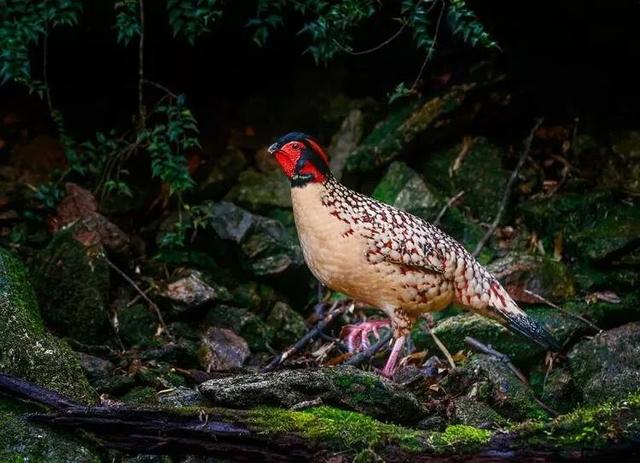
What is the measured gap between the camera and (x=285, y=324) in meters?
6.60

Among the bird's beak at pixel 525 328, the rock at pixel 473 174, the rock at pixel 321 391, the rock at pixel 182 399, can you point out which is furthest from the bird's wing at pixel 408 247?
the rock at pixel 473 174

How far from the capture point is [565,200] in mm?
7102

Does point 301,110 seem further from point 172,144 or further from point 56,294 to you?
point 56,294

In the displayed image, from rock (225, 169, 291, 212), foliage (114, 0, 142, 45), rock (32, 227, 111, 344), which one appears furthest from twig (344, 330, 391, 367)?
foliage (114, 0, 142, 45)

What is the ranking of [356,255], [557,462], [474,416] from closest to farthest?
1. [557,462]
2. [474,416]
3. [356,255]

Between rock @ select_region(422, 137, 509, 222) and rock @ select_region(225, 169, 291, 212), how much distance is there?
4.44 feet

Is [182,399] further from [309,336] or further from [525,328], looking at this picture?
[525,328]

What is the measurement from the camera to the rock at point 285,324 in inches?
255

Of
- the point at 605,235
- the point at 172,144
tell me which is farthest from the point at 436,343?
the point at 172,144

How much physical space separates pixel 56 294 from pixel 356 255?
2469mm

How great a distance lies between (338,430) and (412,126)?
4.40m

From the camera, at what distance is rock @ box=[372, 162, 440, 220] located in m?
7.07

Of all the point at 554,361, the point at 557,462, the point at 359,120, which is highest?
the point at 359,120

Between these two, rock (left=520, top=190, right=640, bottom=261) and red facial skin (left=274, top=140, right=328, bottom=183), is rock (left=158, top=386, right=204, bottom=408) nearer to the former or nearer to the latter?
red facial skin (left=274, top=140, right=328, bottom=183)
